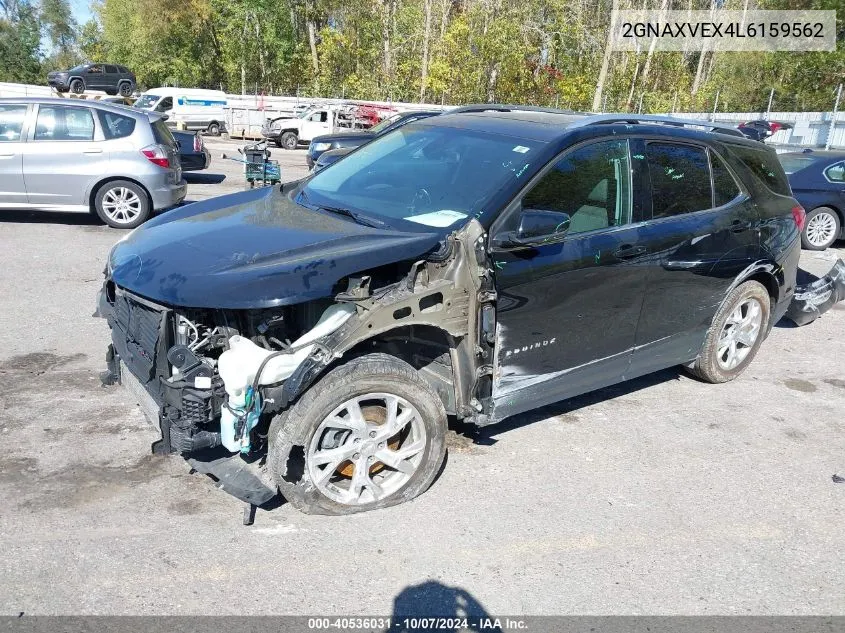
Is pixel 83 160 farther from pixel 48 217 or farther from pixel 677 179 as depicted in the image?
pixel 677 179

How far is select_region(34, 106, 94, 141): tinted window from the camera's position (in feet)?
31.6

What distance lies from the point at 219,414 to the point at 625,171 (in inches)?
108

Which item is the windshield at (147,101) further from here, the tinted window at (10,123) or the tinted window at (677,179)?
the tinted window at (677,179)

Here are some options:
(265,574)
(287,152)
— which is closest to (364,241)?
(265,574)

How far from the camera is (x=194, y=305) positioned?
3.27 meters

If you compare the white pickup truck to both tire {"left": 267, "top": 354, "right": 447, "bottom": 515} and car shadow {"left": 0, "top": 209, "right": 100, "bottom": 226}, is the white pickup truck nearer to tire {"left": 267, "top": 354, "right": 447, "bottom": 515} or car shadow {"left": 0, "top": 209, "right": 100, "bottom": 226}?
car shadow {"left": 0, "top": 209, "right": 100, "bottom": 226}

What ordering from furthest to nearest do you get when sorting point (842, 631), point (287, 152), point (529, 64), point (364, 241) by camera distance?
point (529, 64) < point (287, 152) < point (364, 241) < point (842, 631)

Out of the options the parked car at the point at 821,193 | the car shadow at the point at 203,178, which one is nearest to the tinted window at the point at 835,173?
the parked car at the point at 821,193

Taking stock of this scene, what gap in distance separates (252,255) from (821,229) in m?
10.3

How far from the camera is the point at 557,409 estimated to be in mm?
5113

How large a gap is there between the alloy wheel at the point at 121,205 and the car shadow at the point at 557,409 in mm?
7002

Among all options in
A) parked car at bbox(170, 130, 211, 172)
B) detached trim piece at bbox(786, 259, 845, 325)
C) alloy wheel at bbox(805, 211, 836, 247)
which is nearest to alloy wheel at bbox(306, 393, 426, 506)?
detached trim piece at bbox(786, 259, 845, 325)

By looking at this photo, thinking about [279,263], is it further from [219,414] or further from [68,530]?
[68,530]

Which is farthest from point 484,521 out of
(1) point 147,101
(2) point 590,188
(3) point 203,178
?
(1) point 147,101
